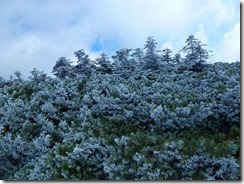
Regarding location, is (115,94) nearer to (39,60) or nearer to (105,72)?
(39,60)

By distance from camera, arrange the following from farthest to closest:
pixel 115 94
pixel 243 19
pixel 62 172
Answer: pixel 115 94 < pixel 243 19 < pixel 62 172

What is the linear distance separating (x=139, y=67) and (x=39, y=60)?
6.19 feet

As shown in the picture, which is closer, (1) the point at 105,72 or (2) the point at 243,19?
(2) the point at 243,19

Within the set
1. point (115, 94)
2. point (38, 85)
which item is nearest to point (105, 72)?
point (38, 85)

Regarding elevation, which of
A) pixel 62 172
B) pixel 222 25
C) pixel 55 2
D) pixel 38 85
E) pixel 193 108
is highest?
pixel 55 2

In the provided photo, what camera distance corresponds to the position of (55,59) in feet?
13.3

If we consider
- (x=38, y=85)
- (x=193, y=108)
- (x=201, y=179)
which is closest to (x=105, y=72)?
(x=38, y=85)

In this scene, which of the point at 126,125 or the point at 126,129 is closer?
the point at 126,129

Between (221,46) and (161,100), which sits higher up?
(221,46)

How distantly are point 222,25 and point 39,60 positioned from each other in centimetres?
180

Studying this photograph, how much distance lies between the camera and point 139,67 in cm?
543

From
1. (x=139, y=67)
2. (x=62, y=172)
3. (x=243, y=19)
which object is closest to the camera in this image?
(x=62, y=172)

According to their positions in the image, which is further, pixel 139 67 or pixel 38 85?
pixel 139 67

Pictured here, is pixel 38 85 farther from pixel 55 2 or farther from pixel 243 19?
pixel 243 19
